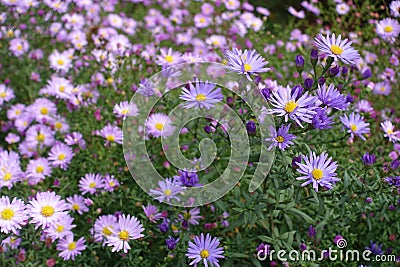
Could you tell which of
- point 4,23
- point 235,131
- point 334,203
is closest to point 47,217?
point 235,131

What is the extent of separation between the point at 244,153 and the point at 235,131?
0.08 m

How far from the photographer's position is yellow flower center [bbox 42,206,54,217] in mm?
1835

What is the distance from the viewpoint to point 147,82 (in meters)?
2.01

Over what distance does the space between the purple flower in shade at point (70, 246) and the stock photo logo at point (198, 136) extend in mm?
325

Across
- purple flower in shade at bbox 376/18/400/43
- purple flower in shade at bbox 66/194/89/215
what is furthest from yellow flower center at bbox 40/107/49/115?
purple flower in shade at bbox 376/18/400/43

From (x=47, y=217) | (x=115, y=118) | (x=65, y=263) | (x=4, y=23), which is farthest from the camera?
(x=4, y=23)

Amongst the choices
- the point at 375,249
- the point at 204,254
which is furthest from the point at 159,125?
the point at 375,249

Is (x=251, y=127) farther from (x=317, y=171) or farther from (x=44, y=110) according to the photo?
(x=44, y=110)

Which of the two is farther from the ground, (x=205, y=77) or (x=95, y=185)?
(x=205, y=77)

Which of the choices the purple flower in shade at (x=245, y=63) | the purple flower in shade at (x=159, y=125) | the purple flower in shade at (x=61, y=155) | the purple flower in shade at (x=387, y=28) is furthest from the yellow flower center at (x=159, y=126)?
the purple flower in shade at (x=387, y=28)

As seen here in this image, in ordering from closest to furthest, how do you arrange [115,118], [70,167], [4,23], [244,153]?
[244,153] < [70,167] < [115,118] < [4,23]

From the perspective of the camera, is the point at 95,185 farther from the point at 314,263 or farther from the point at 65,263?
the point at 314,263

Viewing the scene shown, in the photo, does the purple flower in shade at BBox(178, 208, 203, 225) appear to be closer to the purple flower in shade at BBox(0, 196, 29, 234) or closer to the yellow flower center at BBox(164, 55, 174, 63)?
the purple flower in shade at BBox(0, 196, 29, 234)
